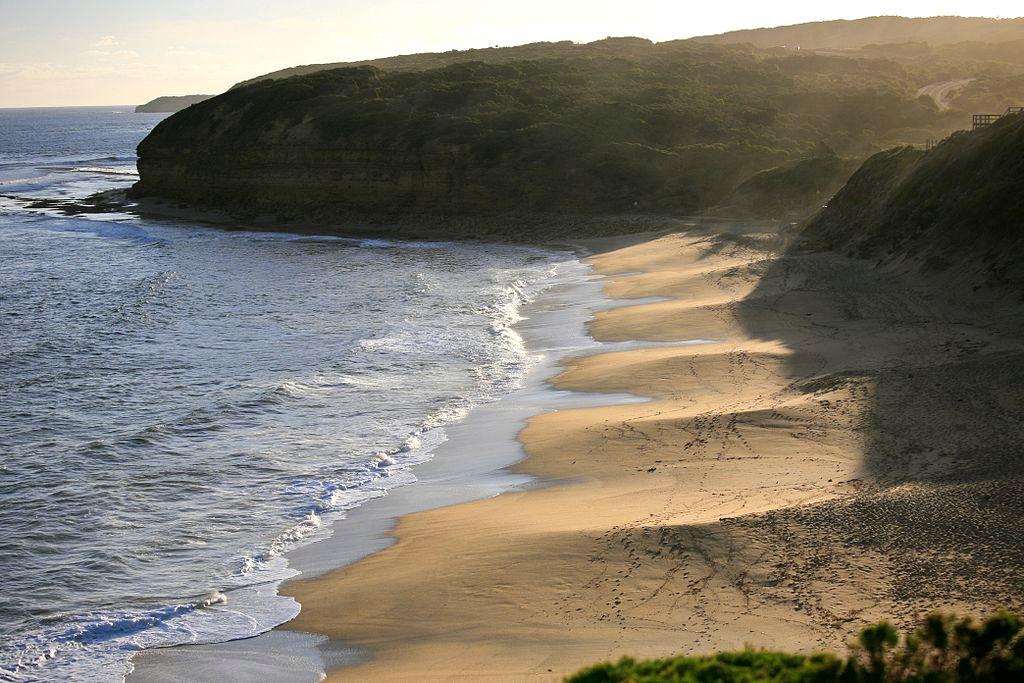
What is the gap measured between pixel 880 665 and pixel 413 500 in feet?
26.6

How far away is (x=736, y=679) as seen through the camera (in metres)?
5.30

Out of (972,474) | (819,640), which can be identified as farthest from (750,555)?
(972,474)

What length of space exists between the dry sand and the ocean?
159cm

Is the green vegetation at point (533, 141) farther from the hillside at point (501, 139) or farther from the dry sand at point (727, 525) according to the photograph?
the dry sand at point (727, 525)

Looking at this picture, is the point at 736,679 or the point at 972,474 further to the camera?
the point at 972,474

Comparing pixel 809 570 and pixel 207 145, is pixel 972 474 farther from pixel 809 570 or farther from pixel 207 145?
pixel 207 145

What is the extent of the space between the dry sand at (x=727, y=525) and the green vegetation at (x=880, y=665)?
204 cm

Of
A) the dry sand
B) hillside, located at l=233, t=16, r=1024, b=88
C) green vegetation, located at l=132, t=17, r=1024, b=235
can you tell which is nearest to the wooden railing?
green vegetation, located at l=132, t=17, r=1024, b=235

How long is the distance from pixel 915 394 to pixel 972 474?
3.45 metres

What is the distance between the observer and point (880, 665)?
525cm

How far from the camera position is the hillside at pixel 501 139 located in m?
47.2

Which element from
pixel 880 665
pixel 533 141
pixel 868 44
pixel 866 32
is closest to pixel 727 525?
pixel 880 665

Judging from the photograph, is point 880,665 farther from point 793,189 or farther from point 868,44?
point 868,44

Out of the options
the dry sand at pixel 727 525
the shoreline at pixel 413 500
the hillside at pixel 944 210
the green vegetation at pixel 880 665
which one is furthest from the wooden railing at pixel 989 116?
the green vegetation at pixel 880 665
